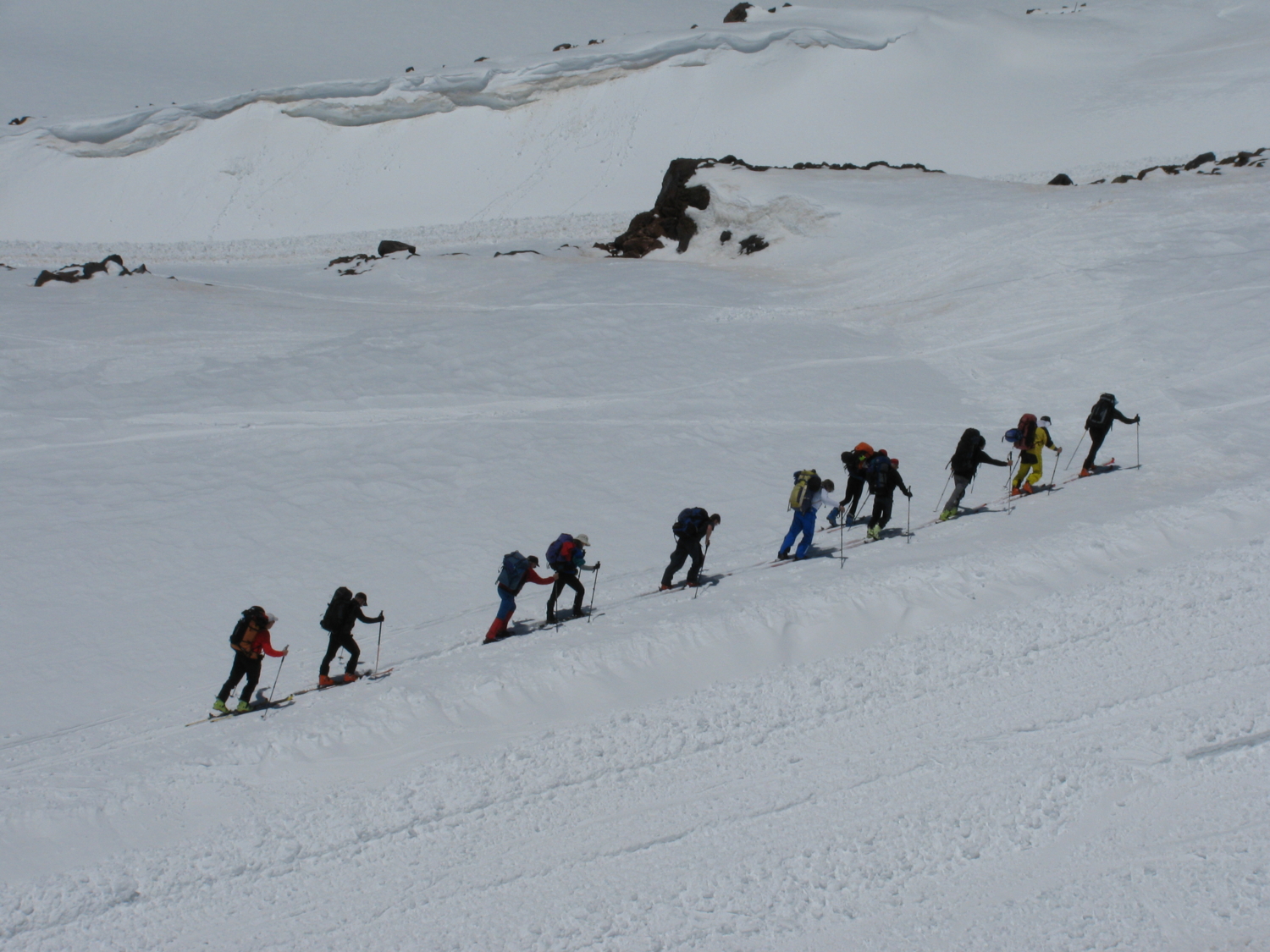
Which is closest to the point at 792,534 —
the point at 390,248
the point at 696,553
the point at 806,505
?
the point at 806,505

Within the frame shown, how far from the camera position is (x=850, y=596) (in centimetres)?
934

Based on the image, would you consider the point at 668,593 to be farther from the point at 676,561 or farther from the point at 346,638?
the point at 346,638

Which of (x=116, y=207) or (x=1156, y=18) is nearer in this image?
(x=116, y=207)

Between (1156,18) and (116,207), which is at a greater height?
(1156,18)

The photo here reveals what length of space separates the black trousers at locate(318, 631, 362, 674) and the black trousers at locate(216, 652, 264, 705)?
59cm

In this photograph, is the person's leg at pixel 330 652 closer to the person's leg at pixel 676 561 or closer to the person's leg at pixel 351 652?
the person's leg at pixel 351 652

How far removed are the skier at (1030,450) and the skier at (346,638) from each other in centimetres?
803

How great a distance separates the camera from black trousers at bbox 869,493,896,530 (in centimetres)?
1131

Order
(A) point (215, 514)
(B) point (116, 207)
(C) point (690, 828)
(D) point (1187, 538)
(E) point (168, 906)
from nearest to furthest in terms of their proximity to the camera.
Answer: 1. (E) point (168, 906)
2. (C) point (690, 828)
3. (D) point (1187, 538)
4. (A) point (215, 514)
5. (B) point (116, 207)

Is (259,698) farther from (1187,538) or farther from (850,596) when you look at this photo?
(1187,538)

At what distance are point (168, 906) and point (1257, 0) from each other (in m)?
51.6

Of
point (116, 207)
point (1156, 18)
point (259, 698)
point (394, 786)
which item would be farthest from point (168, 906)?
point (1156, 18)

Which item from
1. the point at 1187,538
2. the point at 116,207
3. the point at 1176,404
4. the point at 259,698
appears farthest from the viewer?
the point at 116,207

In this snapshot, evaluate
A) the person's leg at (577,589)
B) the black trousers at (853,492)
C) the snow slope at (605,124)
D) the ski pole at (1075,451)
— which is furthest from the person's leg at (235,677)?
the snow slope at (605,124)
